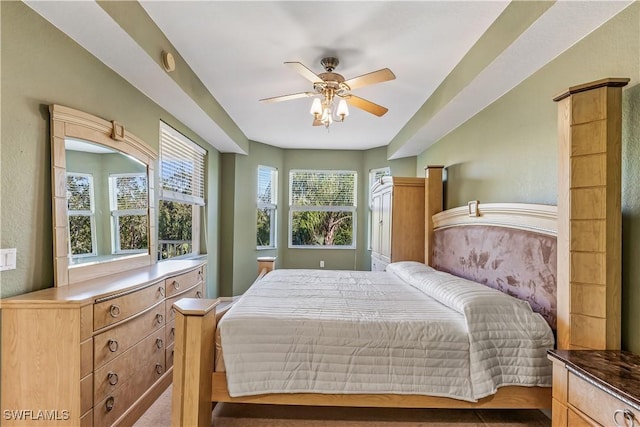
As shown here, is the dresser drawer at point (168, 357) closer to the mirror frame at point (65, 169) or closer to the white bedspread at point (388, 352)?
the mirror frame at point (65, 169)

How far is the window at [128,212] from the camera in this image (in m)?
2.33

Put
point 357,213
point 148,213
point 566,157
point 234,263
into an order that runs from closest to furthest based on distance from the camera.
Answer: point 566,157
point 148,213
point 234,263
point 357,213

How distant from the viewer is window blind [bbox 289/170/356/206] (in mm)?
5867

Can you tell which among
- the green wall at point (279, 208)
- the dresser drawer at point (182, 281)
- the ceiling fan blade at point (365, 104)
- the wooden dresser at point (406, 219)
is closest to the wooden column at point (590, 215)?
the ceiling fan blade at point (365, 104)

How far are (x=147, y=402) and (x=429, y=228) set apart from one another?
312 centimetres

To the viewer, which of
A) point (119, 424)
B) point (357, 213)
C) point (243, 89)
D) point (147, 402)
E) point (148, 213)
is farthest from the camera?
point (357, 213)

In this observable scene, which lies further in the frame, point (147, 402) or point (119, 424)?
point (147, 402)

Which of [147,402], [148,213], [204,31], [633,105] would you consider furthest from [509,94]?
[147,402]

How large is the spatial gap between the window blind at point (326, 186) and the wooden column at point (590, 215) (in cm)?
425

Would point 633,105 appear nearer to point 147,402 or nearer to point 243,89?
point 243,89

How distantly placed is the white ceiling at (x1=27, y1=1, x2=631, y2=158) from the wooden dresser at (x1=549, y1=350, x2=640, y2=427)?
1.69 metres

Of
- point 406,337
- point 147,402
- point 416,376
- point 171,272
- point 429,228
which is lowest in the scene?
point 147,402

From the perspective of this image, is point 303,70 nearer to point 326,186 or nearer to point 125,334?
point 125,334

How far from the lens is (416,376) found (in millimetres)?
1722
